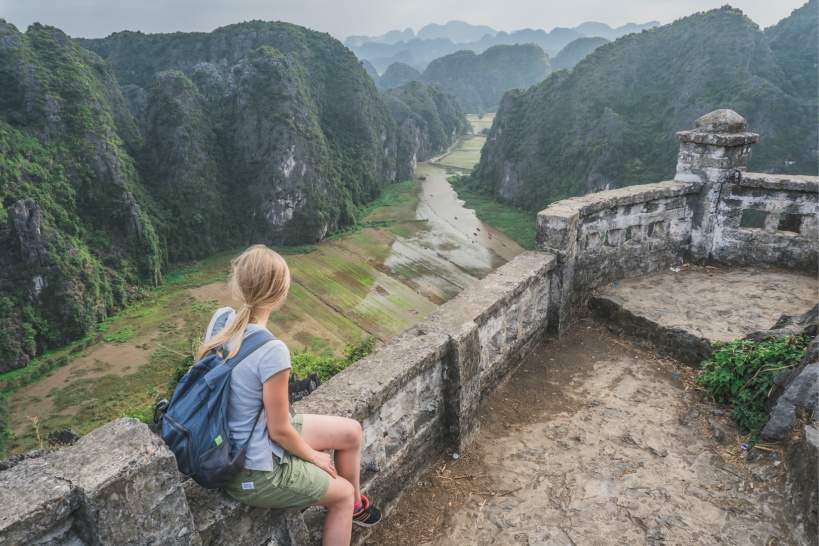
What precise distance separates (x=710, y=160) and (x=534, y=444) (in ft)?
16.9

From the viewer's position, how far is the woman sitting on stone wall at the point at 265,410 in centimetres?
233

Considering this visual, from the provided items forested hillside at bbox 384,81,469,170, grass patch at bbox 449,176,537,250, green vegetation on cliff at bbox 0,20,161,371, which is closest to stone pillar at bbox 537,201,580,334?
green vegetation on cliff at bbox 0,20,161,371

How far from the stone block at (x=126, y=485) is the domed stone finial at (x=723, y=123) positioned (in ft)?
25.0

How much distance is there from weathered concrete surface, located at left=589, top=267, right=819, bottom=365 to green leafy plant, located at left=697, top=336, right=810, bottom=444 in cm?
58

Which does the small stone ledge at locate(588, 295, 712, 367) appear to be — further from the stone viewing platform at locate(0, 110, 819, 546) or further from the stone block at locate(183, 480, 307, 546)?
the stone block at locate(183, 480, 307, 546)

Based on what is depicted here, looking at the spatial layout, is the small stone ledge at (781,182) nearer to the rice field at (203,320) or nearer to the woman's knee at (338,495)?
the woman's knee at (338,495)

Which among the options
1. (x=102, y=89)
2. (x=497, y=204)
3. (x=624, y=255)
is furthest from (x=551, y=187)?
(x=624, y=255)

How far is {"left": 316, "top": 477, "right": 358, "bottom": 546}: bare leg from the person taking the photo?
8.66 ft

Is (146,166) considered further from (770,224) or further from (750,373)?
(750,373)

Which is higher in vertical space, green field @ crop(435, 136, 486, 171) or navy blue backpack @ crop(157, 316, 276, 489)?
navy blue backpack @ crop(157, 316, 276, 489)

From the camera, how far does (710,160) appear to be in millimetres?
7246

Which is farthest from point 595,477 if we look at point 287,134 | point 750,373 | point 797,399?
point 287,134

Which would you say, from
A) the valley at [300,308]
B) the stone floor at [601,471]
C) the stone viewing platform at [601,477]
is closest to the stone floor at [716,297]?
the stone floor at [601,471]

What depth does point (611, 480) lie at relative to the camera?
3.96 meters
